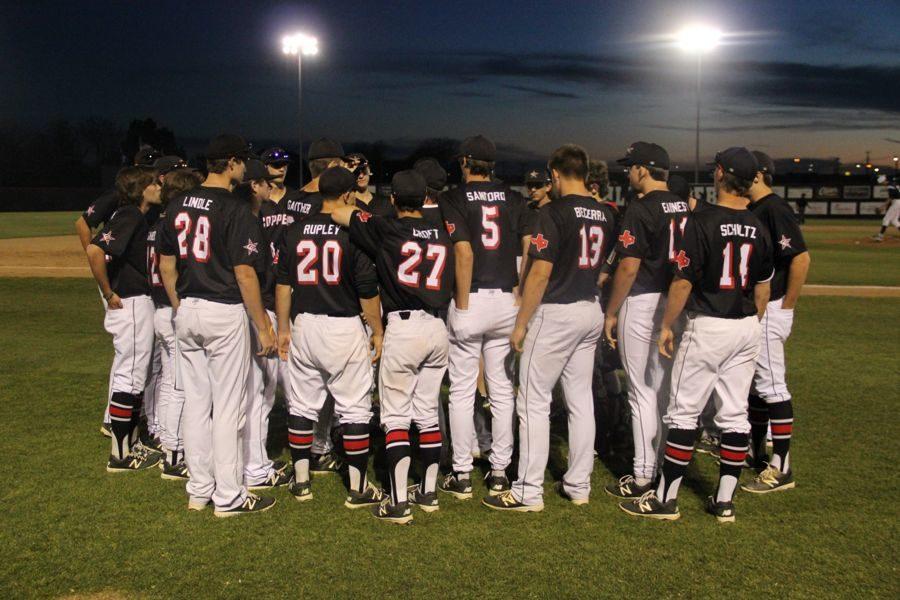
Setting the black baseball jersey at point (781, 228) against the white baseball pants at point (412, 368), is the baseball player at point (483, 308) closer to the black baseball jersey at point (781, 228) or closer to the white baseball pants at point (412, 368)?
the white baseball pants at point (412, 368)

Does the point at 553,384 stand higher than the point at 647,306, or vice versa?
the point at 647,306

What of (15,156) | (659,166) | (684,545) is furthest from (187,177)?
(15,156)

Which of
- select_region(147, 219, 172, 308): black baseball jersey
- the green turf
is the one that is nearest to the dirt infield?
the green turf

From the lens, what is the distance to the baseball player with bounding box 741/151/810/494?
17.7ft

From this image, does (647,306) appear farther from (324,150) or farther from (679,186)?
(324,150)

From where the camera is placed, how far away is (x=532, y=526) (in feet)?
15.8

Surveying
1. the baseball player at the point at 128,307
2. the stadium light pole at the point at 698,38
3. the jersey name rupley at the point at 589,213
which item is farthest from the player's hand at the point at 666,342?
the stadium light pole at the point at 698,38

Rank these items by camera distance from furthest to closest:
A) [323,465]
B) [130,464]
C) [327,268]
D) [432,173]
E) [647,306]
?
1. [432,173]
2. [323,465]
3. [130,464]
4. [647,306]
5. [327,268]

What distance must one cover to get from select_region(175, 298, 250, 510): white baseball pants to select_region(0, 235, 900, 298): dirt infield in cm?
1382

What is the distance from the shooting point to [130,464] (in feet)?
19.0

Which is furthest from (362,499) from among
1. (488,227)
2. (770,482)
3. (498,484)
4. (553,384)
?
(770,482)

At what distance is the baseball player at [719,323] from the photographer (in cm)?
472

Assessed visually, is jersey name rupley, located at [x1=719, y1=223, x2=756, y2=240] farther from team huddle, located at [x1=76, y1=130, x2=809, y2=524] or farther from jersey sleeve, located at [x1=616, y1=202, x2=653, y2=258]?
Result: jersey sleeve, located at [x1=616, y1=202, x2=653, y2=258]

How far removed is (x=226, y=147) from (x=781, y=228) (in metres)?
3.78
